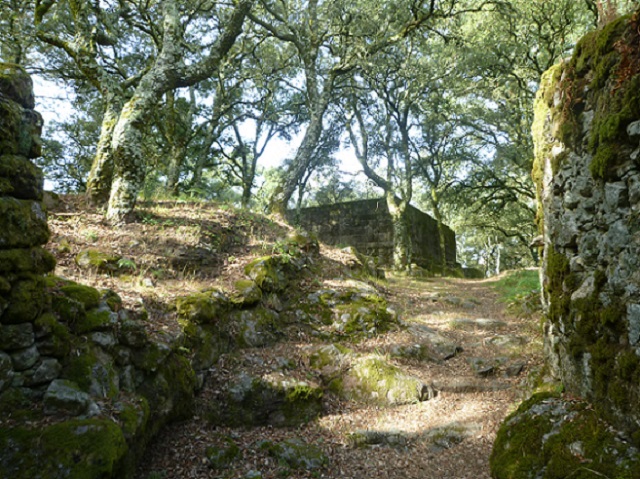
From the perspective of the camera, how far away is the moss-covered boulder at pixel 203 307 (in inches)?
218

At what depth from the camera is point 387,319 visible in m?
7.91

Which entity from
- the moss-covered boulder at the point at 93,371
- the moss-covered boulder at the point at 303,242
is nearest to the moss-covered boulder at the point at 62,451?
the moss-covered boulder at the point at 93,371

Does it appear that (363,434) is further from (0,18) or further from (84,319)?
(0,18)

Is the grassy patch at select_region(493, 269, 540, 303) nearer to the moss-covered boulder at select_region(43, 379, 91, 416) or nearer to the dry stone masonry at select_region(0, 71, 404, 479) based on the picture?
the dry stone masonry at select_region(0, 71, 404, 479)

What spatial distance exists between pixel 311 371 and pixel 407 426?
5.89ft

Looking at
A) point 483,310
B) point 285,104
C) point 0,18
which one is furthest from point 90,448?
point 285,104

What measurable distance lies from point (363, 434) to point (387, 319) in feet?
11.0

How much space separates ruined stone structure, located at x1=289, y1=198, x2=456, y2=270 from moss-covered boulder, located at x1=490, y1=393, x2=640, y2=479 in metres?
14.5

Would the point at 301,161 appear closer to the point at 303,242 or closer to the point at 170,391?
the point at 303,242

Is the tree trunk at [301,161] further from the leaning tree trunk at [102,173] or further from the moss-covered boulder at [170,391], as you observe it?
the moss-covered boulder at [170,391]

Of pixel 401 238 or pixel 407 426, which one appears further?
pixel 401 238

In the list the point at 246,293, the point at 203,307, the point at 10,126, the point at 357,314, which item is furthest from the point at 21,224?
the point at 357,314

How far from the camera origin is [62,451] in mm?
2703

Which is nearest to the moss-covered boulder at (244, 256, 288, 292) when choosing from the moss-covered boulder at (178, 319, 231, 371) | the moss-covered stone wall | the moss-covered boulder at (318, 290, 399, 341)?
the moss-covered boulder at (318, 290, 399, 341)
